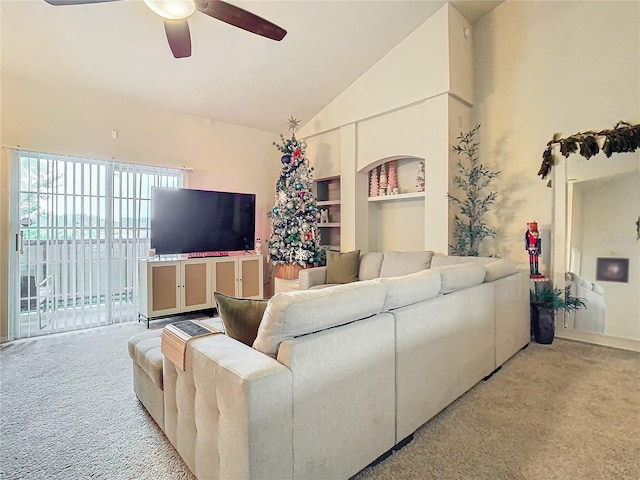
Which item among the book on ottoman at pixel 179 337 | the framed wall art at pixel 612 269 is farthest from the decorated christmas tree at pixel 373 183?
the book on ottoman at pixel 179 337

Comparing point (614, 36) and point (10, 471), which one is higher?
point (614, 36)

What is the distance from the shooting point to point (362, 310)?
1688mm

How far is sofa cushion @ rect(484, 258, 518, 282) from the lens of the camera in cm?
285

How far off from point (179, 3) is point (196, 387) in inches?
88.1

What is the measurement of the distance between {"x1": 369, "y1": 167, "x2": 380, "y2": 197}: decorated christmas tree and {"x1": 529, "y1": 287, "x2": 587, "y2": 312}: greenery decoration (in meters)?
2.51

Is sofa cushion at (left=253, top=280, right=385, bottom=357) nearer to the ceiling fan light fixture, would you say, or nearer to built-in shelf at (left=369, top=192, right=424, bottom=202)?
the ceiling fan light fixture

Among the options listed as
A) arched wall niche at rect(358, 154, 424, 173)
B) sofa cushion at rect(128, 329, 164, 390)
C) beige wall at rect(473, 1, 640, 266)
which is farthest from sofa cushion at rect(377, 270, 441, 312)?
arched wall niche at rect(358, 154, 424, 173)

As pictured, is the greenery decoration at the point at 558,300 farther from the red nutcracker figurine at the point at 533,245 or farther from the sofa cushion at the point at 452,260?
the sofa cushion at the point at 452,260

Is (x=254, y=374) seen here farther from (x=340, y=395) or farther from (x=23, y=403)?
(x=23, y=403)

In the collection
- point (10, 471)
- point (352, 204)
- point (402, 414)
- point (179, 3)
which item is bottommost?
point (10, 471)

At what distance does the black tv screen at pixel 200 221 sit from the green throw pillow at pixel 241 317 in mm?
3176

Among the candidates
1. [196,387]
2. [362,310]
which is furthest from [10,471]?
[362,310]

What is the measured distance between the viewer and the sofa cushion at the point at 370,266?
435 centimetres

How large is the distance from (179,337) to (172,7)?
2.02 m
